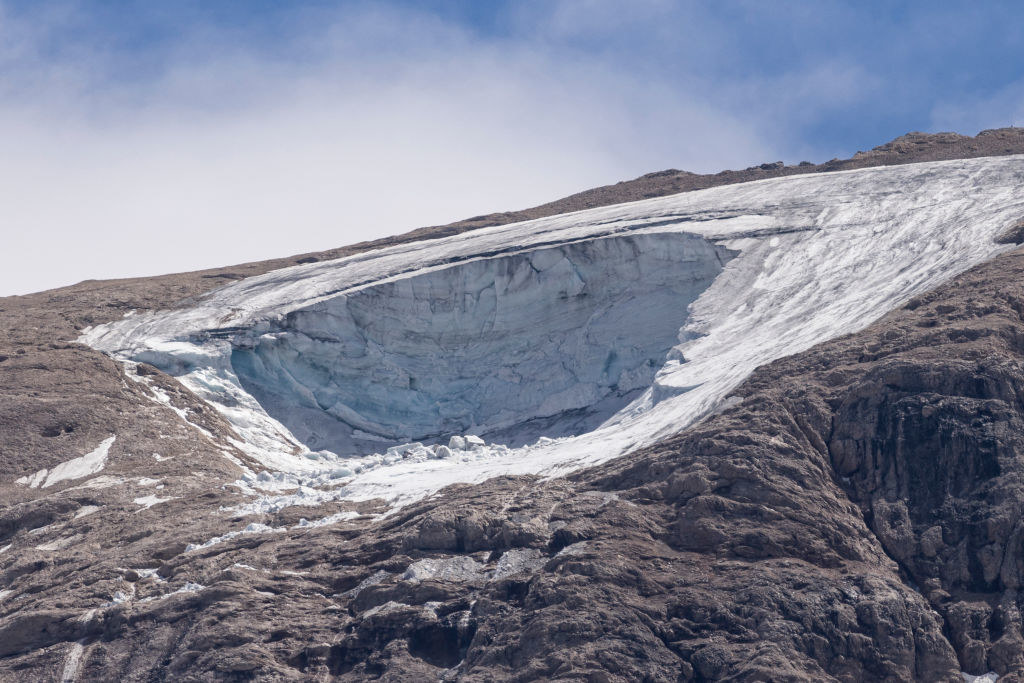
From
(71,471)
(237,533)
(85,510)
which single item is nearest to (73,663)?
(237,533)

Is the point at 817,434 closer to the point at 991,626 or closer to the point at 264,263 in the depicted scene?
the point at 991,626

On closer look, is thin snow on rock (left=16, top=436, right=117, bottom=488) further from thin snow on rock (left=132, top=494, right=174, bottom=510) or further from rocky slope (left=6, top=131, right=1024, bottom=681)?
rocky slope (left=6, top=131, right=1024, bottom=681)

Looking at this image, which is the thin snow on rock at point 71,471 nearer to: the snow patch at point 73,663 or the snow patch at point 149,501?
the snow patch at point 149,501

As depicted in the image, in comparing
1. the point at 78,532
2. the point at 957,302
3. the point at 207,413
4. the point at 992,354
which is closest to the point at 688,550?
the point at 992,354

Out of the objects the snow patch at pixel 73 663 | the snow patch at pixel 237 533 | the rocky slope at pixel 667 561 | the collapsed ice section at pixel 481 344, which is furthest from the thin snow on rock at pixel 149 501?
the collapsed ice section at pixel 481 344

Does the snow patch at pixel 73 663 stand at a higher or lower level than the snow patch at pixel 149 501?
lower

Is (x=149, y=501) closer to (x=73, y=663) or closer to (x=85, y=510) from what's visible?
(x=85, y=510)
